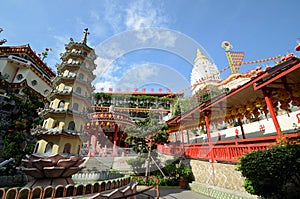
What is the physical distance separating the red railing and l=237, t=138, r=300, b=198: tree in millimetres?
954

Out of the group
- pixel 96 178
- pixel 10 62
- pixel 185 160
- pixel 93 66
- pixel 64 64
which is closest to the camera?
pixel 96 178

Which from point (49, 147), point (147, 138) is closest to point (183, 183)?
point (147, 138)

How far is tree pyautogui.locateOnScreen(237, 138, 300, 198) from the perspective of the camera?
4004 millimetres

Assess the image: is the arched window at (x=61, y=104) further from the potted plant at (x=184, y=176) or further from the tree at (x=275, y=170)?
the tree at (x=275, y=170)

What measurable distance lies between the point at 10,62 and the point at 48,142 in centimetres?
1401

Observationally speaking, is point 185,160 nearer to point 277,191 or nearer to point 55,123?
point 277,191

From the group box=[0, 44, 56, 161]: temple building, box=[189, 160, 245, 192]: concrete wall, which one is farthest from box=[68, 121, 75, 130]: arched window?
box=[189, 160, 245, 192]: concrete wall

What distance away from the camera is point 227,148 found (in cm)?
693

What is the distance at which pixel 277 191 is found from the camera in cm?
430

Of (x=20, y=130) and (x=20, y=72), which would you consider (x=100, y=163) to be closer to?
(x=20, y=130)

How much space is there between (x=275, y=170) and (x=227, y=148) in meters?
2.94

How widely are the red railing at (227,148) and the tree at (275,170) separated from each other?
954 millimetres

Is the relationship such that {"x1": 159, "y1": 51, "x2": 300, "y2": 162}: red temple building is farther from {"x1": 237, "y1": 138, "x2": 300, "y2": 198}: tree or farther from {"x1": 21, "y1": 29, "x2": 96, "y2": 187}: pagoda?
{"x1": 21, "y1": 29, "x2": 96, "y2": 187}: pagoda

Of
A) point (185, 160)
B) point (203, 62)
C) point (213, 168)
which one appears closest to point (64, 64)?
point (185, 160)
